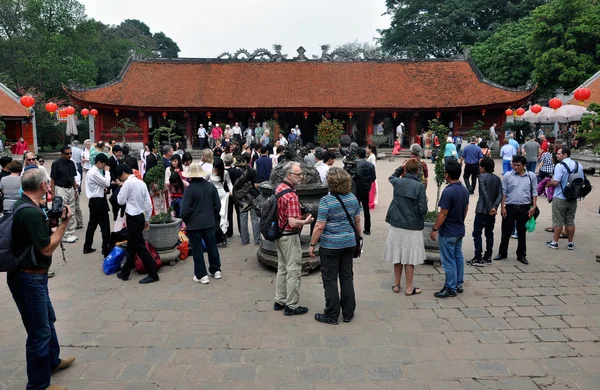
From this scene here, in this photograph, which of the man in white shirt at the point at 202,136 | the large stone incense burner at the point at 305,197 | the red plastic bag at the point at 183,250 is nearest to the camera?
the large stone incense burner at the point at 305,197

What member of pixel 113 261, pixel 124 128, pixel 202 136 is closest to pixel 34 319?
pixel 113 261

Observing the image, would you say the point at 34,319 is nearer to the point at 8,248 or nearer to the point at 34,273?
the point at 34,273

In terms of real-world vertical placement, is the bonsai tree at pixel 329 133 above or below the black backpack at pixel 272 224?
above

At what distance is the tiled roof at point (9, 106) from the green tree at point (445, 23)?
32810 millimetres

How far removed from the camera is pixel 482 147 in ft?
43.2

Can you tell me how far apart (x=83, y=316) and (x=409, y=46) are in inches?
1759

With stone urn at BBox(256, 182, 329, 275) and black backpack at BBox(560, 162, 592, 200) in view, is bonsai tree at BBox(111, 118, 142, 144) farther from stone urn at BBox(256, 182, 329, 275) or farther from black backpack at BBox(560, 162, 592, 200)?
black backpack at BBox(560, 162, 592, 200)

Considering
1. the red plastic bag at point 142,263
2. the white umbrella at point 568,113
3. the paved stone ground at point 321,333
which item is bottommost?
the paved stone ground at point 321,333

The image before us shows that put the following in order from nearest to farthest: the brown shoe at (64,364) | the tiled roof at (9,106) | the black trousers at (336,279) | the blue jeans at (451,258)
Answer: the brown shoe at (64,364)
the black trousers at (336,279)
the blue jeans at (451,258)
the tiled roof at (9,106)

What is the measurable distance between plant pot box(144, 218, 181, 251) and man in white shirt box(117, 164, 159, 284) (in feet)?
1.71

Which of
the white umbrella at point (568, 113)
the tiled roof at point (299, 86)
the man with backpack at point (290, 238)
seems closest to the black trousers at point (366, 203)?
the man with backpack at point (290, 238)

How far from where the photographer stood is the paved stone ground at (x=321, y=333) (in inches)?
152

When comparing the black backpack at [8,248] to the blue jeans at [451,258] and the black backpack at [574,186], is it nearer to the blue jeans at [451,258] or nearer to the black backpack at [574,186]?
the blue jeans at [451,258]

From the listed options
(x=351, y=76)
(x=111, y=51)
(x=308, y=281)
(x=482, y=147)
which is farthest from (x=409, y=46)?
(x=308, y=281)
